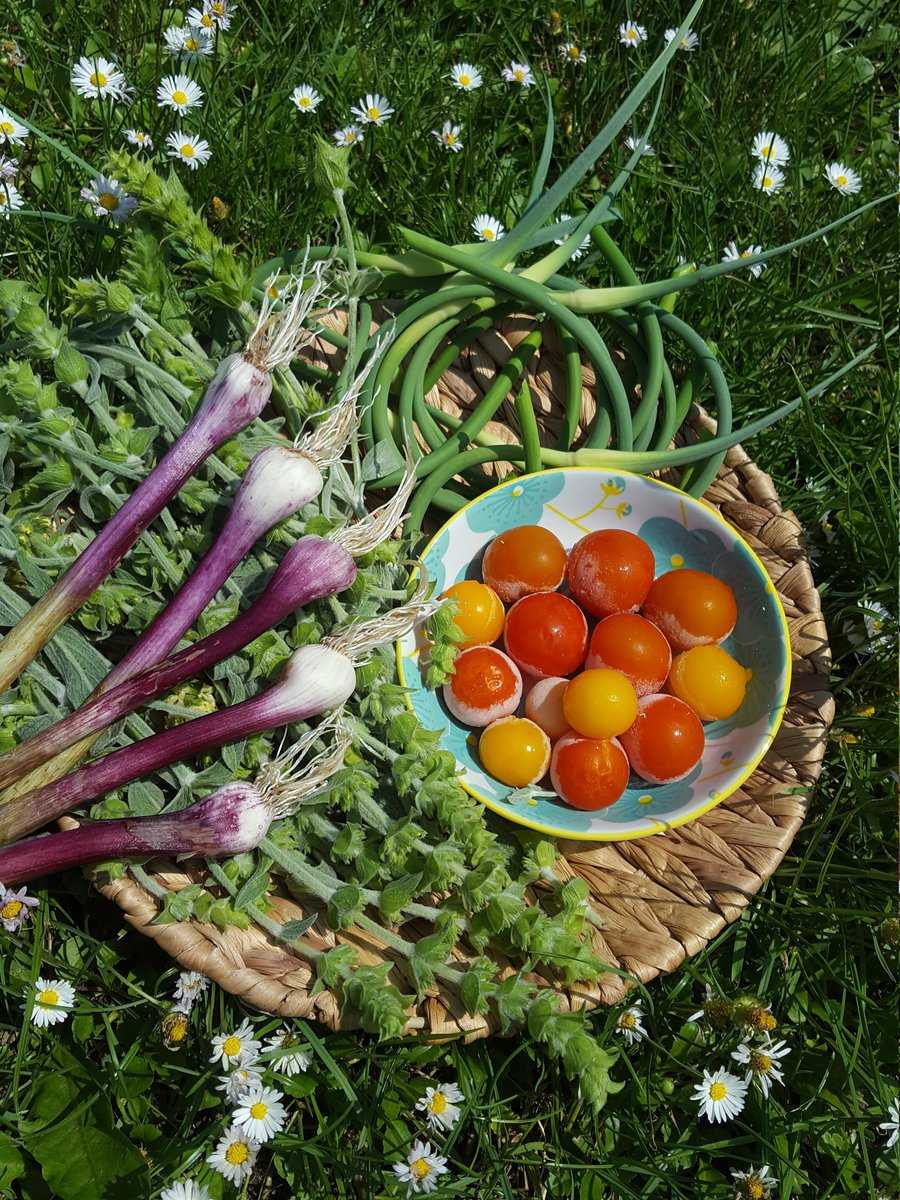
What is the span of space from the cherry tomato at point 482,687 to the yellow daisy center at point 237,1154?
0.56 meters

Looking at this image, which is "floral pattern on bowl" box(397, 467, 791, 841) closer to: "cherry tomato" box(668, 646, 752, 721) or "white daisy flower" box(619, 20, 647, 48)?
"cherry tomato" box(668, 646, 752, 721)

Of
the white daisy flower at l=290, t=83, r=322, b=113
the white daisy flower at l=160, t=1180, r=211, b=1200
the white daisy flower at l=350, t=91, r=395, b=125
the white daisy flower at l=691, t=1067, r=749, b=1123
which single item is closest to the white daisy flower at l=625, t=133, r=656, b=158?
the white daisy flower at l=350, t=91, r=395, b=125

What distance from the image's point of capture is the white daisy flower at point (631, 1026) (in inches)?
50.5

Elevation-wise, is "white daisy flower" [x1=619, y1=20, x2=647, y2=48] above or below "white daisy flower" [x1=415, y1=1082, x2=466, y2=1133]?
above

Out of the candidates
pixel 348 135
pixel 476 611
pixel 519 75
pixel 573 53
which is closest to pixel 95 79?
pixel 348 135

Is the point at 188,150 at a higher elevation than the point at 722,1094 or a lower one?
higher

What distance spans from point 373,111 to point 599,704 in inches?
44.3

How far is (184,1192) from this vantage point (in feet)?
3.54

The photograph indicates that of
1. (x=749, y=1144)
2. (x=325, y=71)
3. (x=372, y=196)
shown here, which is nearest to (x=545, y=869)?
(x=749, y=1144)

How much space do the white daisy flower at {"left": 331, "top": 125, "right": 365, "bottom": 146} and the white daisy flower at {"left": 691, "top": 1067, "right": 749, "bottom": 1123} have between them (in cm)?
139

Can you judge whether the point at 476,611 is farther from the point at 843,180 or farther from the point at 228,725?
the point at 843,180

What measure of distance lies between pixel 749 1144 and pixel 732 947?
0.24 meters

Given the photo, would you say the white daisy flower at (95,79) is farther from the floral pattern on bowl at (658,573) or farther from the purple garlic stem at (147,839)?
the purple garlic stem at (147,839)

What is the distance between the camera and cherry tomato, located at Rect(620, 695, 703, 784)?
1339 mm
